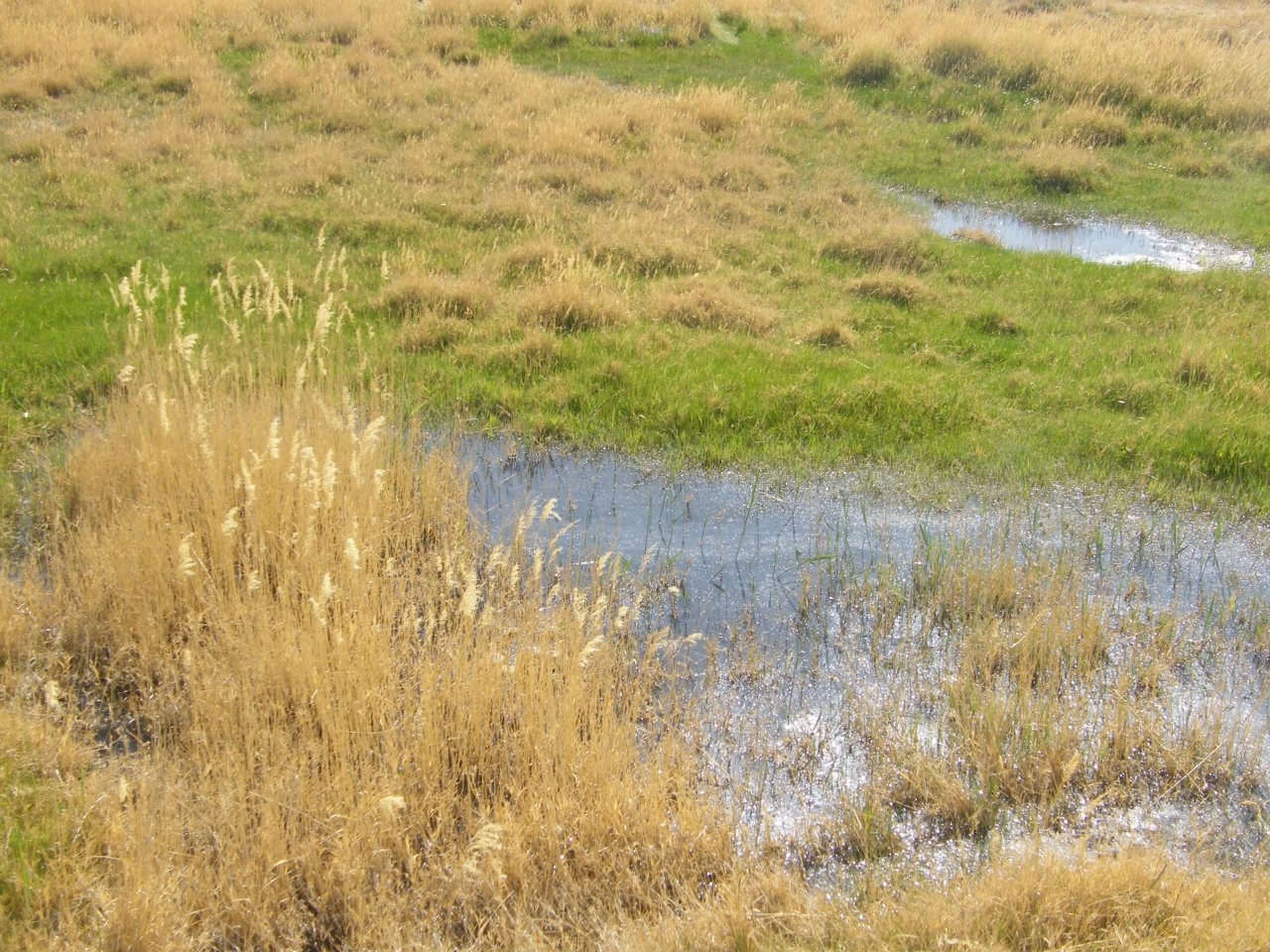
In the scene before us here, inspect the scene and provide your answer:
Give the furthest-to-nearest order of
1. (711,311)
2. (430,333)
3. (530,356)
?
(711,311) → (430,333) → (530,356)

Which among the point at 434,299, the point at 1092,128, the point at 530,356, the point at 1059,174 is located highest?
the point at 1092,128

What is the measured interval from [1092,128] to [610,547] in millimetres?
11790

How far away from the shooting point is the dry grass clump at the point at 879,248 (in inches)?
431

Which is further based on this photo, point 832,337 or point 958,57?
point 958,57

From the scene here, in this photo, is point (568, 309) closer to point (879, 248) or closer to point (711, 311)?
point (711, 311)

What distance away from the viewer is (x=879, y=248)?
436 inches

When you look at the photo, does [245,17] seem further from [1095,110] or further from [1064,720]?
Result: [1064,720]

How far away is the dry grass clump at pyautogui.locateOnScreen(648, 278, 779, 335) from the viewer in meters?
9.45

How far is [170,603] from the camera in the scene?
17.3 feet

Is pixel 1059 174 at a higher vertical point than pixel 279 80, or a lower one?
lower

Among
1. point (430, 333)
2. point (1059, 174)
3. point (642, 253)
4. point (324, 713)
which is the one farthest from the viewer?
point (1059, 174)

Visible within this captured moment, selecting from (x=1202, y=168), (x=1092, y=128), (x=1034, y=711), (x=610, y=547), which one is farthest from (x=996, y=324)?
(x=1092, y=128)

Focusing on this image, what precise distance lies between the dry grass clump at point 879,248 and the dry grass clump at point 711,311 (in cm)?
172

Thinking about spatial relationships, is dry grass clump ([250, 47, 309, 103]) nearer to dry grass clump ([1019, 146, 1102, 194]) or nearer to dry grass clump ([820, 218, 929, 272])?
dry grass clump ([820, 218, 929, 272])
